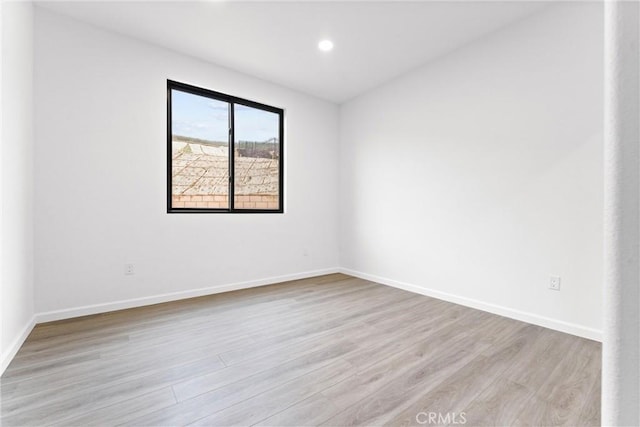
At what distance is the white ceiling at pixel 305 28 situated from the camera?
2.45 metres

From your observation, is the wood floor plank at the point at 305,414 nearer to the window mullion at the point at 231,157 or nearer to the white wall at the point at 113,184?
the white wall at the point at 113,184

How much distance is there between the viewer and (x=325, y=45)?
300 centimetres

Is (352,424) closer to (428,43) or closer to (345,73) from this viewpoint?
(428,43)

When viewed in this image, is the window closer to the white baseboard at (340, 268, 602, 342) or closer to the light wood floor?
the light wood floor

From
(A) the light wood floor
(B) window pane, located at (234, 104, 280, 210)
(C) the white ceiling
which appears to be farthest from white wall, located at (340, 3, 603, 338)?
(B) window pane, located at (234, 104, 280, 210)

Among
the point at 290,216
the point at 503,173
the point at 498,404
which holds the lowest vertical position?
the point at 498,404

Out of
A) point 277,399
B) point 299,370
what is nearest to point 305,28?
point 299,370

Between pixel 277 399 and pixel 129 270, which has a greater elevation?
pixel 129 270

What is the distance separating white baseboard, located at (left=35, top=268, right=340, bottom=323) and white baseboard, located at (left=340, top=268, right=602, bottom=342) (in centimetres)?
143

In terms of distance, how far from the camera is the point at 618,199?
0.39 metres

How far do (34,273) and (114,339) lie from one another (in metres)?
0.99

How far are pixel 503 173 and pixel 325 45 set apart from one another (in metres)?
2.18

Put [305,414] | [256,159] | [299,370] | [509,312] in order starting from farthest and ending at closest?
[256,159]
[509,312]
[299,370]
[305,414]

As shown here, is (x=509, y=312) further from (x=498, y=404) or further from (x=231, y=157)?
(x=231, y=157)
